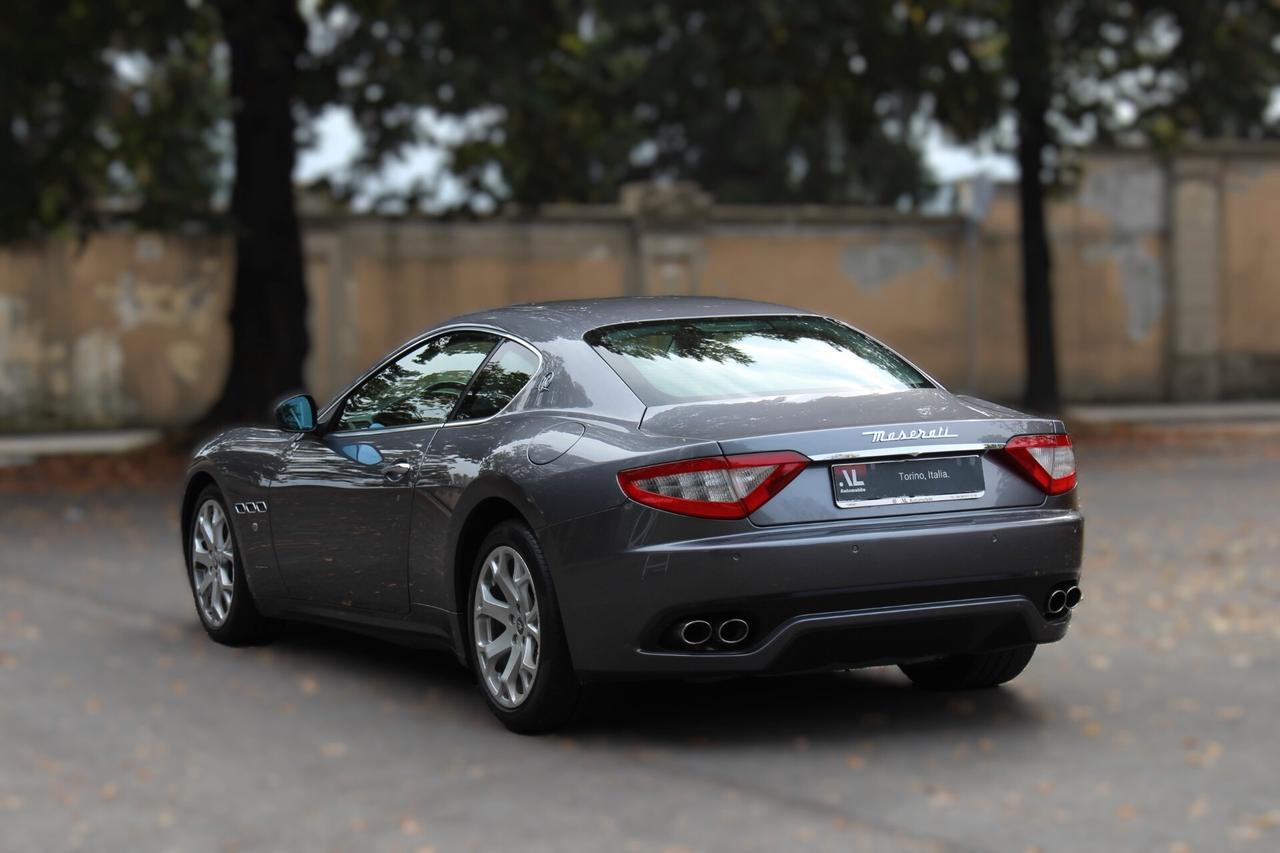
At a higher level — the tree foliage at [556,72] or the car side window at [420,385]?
the tree foliage at [556,72]

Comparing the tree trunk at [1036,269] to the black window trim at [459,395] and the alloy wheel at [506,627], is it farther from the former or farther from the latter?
the alloy wheel at [506,627]

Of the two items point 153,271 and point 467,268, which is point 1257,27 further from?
point 153,271

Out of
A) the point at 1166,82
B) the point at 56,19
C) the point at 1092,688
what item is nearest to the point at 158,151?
the point at 56,19

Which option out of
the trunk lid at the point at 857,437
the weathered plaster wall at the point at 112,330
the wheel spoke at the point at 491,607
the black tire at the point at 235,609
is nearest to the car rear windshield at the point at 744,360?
the trunk lid at the point at 857,437

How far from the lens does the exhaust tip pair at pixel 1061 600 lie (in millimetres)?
6141

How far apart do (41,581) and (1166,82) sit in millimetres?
20365

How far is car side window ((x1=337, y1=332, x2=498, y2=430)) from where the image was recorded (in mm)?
6879

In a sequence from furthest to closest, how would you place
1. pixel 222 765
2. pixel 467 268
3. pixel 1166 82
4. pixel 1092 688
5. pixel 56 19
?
pixel 467 268 < pixel 1166 82 < pixel 56 19 < pixel 1092 688 < pixel 222 765

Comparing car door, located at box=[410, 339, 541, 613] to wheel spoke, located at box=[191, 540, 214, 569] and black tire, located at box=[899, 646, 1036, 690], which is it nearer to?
wheel spoke, located at box=[191, 540, 214, 569]

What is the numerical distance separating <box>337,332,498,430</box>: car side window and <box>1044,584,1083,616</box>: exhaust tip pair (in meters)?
2.13

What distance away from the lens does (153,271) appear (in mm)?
27891

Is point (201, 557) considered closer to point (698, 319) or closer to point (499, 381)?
point (499, 381)

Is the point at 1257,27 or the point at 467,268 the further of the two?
the point at 467,268

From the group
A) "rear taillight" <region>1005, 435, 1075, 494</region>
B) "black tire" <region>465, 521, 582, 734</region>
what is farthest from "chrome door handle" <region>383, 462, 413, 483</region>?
"rear taillight" <region>1005, 435, 1075, 494</region>
